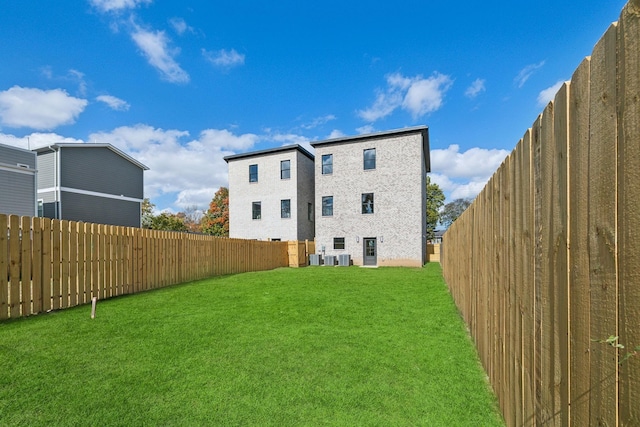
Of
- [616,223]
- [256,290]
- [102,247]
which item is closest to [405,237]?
[256,290]

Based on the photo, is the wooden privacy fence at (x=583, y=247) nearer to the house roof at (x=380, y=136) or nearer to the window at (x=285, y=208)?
the house roof at (x=380, y=136)

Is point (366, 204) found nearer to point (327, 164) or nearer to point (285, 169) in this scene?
point (327, 164)

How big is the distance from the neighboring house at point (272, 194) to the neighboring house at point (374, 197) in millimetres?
1832

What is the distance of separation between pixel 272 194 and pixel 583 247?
24.5 meters

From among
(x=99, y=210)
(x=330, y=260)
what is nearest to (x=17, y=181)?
(x=99, y=210)

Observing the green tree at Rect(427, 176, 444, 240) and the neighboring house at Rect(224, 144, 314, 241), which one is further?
the green tree at Rect(427, 176, 444, 240)

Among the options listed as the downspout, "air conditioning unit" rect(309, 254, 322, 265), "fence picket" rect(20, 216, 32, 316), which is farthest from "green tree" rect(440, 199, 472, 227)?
"fence picket" rect(20, 216, 32, 316)

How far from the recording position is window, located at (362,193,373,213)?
73.2ft

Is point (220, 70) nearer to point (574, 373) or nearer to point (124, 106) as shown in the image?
point (124, 106)

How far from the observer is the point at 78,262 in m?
6.41

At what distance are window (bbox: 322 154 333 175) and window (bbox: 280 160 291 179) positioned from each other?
2.97 metres

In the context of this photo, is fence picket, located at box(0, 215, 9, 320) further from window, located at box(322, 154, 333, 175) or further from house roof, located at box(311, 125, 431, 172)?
house roof, located at box(311, 125, 431, 172)

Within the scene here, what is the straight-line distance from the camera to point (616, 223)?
93cm

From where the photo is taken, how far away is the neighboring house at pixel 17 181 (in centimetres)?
1645
